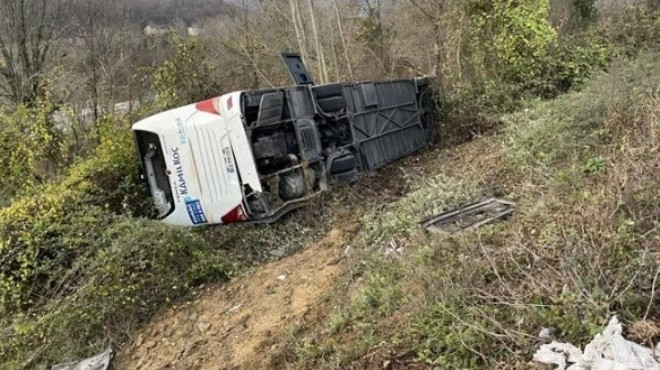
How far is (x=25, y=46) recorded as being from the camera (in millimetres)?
12938

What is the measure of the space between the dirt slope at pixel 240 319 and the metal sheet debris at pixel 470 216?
1.20 metres

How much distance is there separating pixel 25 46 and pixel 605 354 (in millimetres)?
15478

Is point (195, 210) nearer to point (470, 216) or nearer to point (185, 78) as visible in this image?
point (470, 216)

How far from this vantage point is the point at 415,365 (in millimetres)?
2947

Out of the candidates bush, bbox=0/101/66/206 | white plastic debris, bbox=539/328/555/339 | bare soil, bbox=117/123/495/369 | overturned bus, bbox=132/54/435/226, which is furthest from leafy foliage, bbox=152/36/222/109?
white plastic debris, bbox=539/328/555/339

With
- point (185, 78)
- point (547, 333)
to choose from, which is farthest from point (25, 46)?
point (547, 333)

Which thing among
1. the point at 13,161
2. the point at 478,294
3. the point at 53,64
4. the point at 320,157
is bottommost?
the point at 478,294

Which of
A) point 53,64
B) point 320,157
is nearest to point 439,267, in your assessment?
point 320,157

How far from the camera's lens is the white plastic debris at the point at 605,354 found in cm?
218

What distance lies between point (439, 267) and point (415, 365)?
38.3 inches

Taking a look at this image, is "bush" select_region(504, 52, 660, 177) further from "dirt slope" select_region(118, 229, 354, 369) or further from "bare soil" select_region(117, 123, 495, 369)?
"dirt slope" select_region(118, 229, 354, 369)

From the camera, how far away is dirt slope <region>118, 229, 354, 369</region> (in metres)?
4.09

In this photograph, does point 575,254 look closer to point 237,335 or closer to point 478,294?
point 478,294

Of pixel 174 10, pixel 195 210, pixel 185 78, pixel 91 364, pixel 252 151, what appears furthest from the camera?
pixel 174 10
